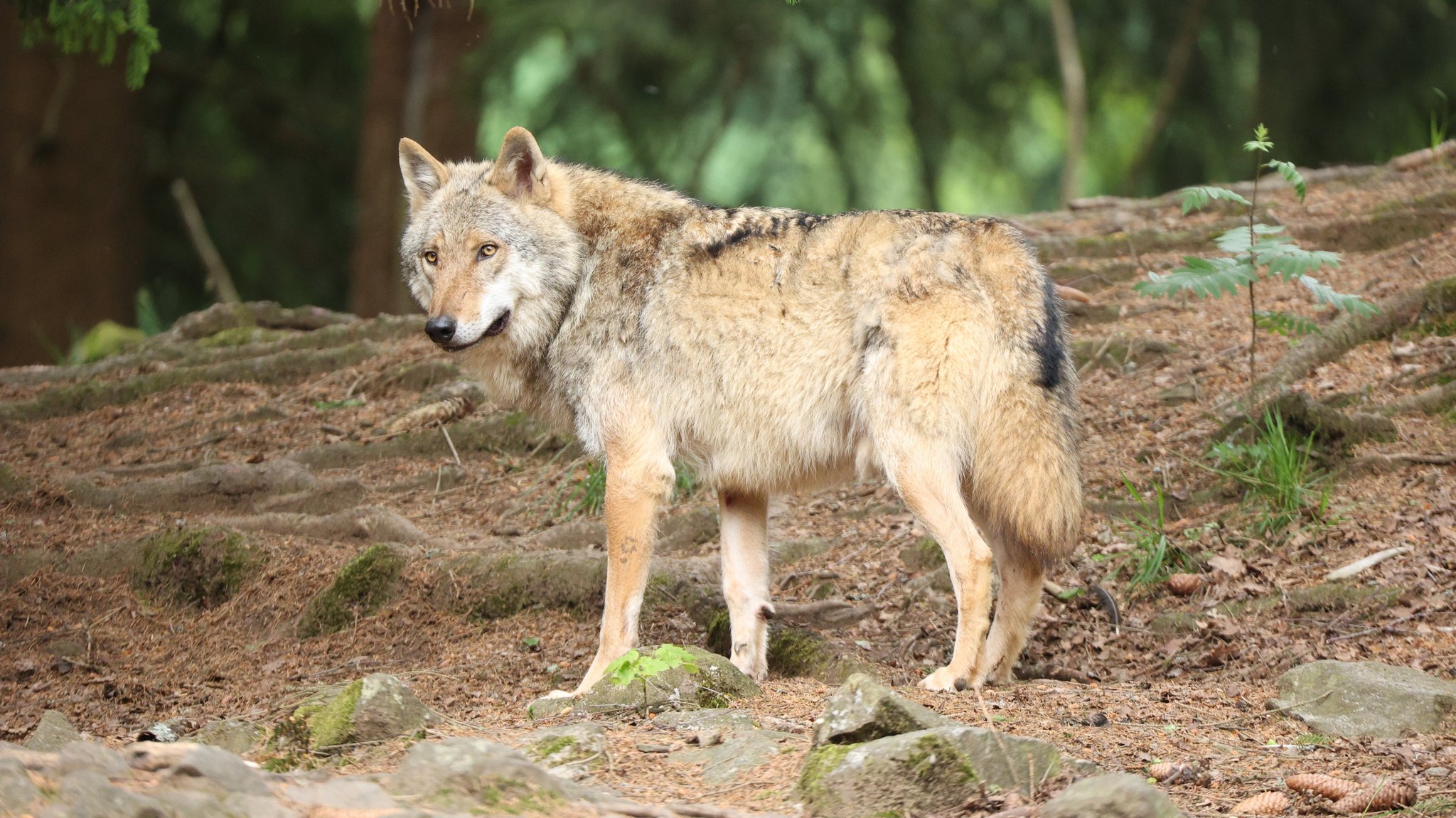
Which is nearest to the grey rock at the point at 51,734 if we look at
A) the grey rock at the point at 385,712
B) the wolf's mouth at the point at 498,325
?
the grey rock at the point at 385,712

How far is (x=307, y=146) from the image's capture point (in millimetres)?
15805

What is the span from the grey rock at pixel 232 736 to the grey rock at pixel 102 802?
1.33 meters

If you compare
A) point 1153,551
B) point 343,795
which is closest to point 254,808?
point 343,795

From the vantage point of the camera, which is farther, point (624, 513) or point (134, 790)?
point (624, 513)

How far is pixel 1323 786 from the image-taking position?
3426 millimetres

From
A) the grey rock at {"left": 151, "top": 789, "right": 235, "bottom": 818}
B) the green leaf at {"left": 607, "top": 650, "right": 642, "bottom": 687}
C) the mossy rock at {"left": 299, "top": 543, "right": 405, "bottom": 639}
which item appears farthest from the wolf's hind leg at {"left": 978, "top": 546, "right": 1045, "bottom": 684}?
the grey rock at {"left": 151, "top": 789, "right": 235, "bottom": 818}

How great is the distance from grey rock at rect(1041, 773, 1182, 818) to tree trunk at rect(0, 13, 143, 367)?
41.3 feet

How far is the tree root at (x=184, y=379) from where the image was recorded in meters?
9.12

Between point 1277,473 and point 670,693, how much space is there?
3.41m

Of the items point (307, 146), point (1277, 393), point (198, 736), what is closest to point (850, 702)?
point (198, 736)

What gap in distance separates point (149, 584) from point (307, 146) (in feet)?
35.0

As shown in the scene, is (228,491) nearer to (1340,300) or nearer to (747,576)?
(747,576)

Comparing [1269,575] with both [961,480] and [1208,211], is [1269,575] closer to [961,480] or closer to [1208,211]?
[961,480]

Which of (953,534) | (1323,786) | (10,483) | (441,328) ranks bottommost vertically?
(10,483)
